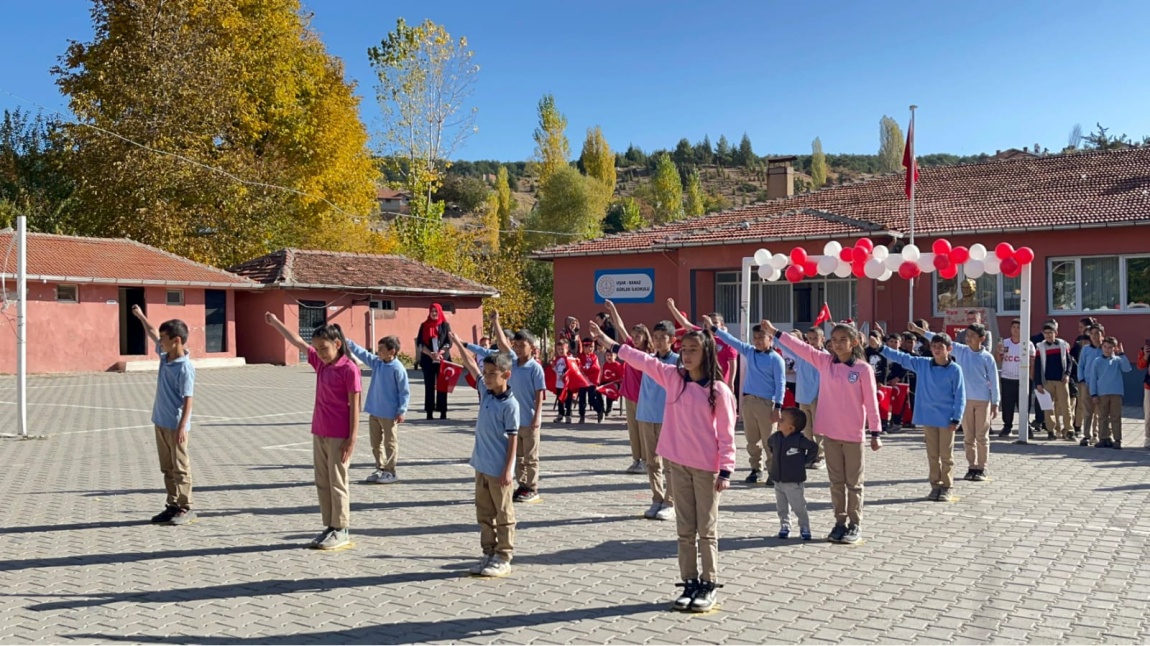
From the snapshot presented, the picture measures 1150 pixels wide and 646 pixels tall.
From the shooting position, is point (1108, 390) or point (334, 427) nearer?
point (334, 427)

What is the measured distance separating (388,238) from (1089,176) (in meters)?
32.5

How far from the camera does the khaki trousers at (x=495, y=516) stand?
6824mm

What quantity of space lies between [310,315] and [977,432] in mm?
27795

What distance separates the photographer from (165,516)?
8.62 m

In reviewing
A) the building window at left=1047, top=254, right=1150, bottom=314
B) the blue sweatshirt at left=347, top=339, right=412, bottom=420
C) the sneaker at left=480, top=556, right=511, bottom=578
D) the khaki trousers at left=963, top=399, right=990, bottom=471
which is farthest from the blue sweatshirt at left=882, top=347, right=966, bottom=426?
the building window at left=1047, top=254, right=1150, bottom=314

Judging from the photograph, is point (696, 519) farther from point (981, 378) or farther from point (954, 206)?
point (954, 206)

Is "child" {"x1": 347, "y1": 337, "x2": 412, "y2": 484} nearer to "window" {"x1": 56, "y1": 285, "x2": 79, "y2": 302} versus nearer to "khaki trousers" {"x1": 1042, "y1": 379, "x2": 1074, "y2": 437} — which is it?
"khaki trousers" {"x1": 1042, "y1": 379, "x2": 1074, "y2": 437}

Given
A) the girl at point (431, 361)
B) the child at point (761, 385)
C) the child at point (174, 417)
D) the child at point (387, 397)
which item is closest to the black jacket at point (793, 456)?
the child at point (761, 385)

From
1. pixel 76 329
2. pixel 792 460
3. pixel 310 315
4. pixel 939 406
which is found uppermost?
pixel 310 315

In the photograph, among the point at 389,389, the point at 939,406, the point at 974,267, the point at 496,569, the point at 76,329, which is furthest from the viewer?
the point at 76,329

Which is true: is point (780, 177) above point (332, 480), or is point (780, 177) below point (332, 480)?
above

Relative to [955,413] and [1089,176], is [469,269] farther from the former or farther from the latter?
[955,413]

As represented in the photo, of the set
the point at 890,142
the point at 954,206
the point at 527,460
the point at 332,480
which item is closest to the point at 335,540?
the point at 332,480

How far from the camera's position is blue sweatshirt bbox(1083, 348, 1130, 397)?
44.8 ft
